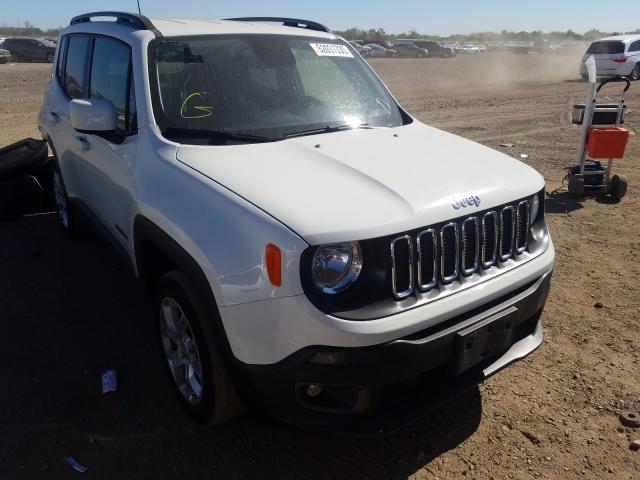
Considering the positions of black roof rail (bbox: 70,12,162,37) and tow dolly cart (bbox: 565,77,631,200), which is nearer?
black roof rail (bbox: 70,12,162,37)

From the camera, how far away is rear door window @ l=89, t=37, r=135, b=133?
3312 millimetres

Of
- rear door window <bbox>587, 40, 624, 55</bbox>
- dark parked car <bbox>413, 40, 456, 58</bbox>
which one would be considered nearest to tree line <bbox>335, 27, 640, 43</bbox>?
dark parked car <bbox>413, 40, 456, 58</bbox>

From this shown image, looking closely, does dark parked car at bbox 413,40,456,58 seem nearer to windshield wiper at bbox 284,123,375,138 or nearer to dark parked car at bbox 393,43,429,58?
dark parked car at bbox 393,43,429,58

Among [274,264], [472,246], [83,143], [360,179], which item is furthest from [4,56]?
[472,246]

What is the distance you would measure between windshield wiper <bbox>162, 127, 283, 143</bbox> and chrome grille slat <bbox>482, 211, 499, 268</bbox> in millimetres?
1216

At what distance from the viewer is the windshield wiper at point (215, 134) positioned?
3021mm

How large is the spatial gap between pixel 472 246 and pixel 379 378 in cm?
74

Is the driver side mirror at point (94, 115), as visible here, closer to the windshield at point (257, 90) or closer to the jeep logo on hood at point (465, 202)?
the windshield at point (257, 90)

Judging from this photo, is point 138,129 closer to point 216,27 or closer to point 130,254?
point 130,254

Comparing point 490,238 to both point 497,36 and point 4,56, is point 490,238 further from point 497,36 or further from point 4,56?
point 497,36

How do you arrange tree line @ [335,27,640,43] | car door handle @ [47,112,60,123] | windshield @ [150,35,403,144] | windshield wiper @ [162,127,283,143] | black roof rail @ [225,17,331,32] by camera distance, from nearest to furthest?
windshield wiper @ [162,127,283,143] < windshield @ [150,35,403,144] < black roof rail @ [225,17,331,32] < car door handle @ [47,112,60,123] < tree line @ [335,27,640,43]

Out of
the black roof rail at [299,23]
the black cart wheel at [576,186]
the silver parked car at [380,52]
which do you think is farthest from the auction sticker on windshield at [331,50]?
the silver parked car at [380,52]

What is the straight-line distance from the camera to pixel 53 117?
16.2ft

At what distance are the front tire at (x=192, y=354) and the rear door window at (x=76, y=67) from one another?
2242 millimetres
